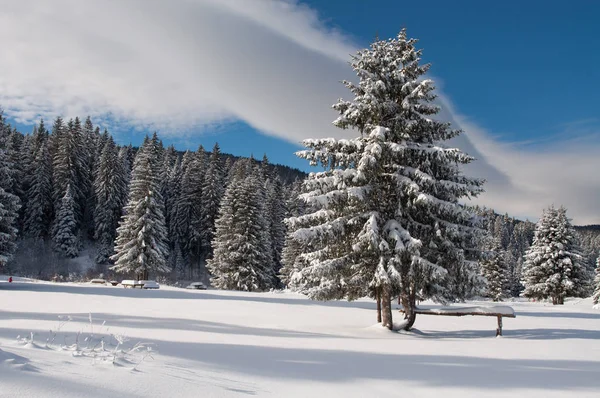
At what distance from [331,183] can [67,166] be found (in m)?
54.0

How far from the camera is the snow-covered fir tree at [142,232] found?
42.5 meters

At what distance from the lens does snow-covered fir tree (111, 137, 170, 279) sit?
42.5m

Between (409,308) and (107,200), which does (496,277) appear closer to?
(409,308)

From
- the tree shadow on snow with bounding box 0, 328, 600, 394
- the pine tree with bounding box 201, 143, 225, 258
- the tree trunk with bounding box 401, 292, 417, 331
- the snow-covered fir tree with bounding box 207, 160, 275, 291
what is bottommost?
the tree shadow on snow with bounding box 0, 328, 600, 394

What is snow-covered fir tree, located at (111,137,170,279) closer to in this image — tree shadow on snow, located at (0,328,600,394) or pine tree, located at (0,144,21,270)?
pine tree, located at (0,144,21,270)

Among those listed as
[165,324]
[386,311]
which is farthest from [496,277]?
[165,324]

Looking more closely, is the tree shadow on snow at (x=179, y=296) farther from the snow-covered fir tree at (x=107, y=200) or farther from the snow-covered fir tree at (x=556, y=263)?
the snow-covered fir tree at (x=107, y=200)

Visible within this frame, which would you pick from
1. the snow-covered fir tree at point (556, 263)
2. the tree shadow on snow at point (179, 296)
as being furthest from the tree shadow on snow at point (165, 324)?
the snow-covered fir tree at point (556, 263)

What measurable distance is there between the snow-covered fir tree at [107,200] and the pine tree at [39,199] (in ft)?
19.6

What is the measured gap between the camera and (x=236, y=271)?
4241 centimetres

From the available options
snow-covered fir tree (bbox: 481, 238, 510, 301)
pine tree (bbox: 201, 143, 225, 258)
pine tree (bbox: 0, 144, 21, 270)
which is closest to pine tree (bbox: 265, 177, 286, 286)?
pine tree (bbox: 201, 143, 225, 258)

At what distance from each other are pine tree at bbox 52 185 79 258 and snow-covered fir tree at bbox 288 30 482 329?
48.4 meters

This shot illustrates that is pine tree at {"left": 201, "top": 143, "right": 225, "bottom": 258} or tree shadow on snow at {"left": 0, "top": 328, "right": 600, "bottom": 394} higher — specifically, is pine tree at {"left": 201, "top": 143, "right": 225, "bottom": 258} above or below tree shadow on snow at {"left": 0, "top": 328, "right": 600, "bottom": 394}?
above

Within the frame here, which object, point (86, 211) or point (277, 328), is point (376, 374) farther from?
point (86, 211)
